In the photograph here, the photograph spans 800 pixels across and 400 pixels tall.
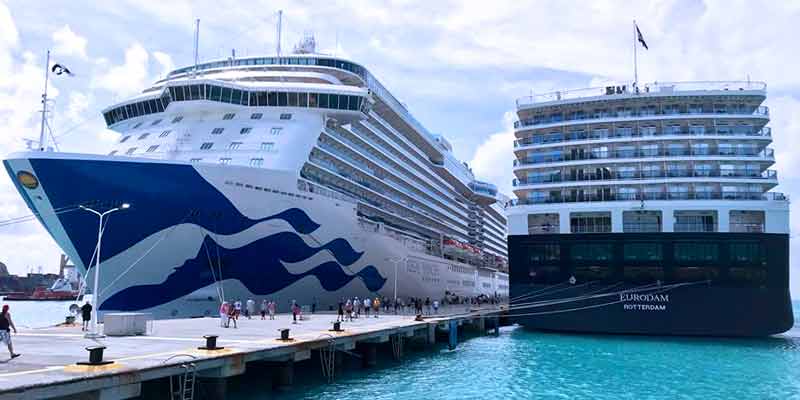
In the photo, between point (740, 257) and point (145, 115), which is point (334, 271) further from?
point (740, 257)

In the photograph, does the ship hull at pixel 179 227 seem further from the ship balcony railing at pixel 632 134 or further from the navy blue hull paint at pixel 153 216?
the ship balcony railing at pixel 632 134

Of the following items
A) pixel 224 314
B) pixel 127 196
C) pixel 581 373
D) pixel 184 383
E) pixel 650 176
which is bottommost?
pixel 581 373

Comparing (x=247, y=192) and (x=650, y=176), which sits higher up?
(x=650, y=176)

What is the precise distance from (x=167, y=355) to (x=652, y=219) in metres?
25.8

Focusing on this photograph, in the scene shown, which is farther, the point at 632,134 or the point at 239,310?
the point at 632,134

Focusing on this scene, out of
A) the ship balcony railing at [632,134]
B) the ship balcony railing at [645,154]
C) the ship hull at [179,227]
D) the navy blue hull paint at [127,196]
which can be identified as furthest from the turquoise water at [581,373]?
the ship balcony railing at [632,134]

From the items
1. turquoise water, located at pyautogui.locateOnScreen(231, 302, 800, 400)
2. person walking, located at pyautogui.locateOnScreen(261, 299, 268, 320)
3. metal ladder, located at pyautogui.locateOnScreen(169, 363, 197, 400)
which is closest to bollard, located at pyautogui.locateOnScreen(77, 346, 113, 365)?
metal ladder, located at pyautogui.locateOnScreen(169, 363, 197, 400)

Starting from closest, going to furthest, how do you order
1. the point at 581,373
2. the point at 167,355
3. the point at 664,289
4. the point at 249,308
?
the point at 167,355 < the point at 581,373 < the point at 249,308 < the point at 664,289

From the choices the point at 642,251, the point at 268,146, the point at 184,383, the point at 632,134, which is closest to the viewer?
the point at 184,383

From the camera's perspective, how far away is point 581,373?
80.0ft

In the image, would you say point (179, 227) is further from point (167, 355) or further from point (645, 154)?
point (645, 154)

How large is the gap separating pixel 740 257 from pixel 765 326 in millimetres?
3376

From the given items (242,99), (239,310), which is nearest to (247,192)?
(239,310)

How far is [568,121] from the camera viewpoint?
125 ft
